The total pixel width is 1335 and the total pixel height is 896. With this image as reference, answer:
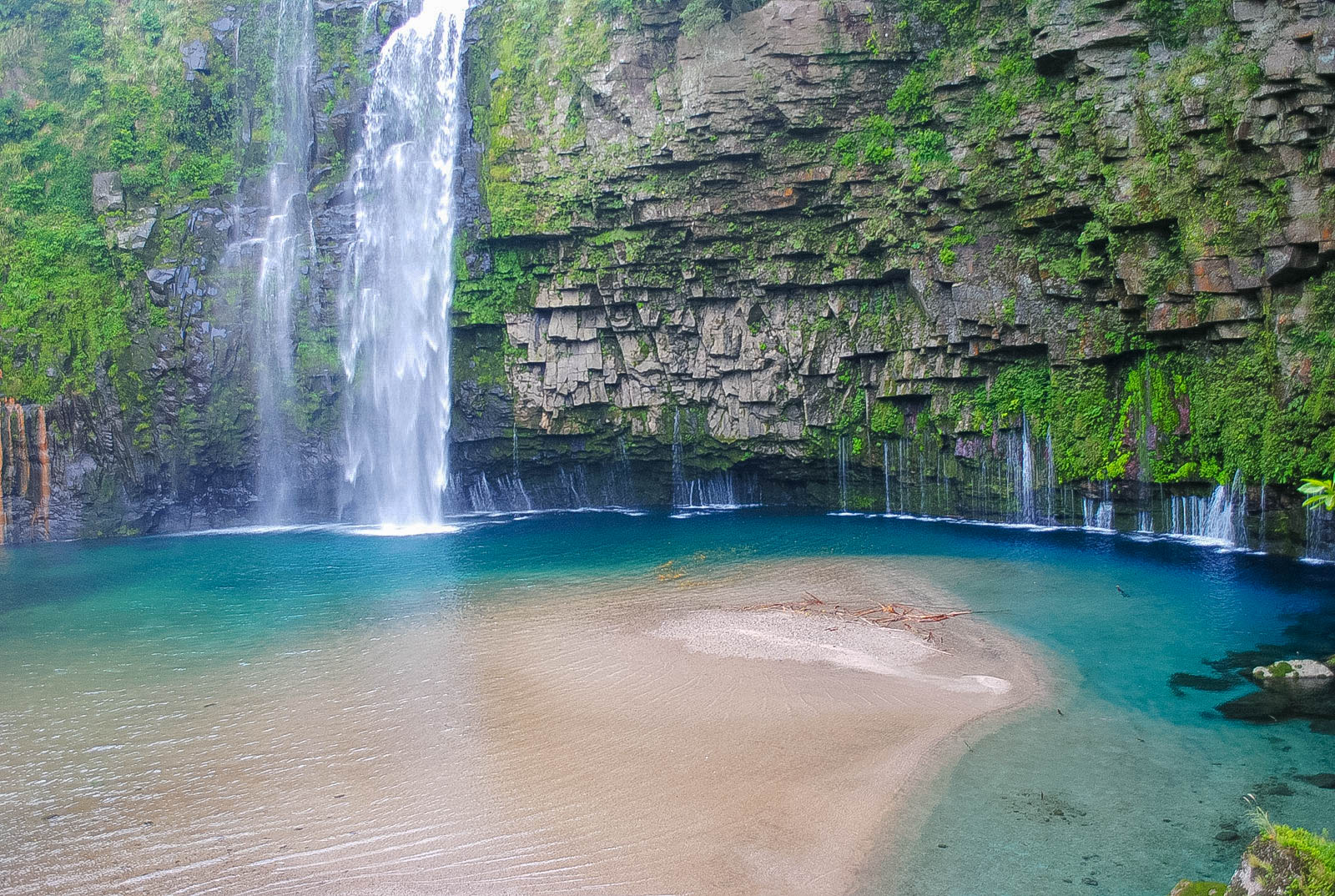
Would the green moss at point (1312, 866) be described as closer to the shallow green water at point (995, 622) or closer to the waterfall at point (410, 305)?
the shallow green water at point (995, 622)

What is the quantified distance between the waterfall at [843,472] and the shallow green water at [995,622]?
155 centimetres

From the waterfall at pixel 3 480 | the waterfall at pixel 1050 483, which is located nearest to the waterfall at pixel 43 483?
the waterfall at pixel 3 480

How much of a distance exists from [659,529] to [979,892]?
63.8 feet

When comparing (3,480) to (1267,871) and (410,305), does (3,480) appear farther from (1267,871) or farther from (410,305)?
(1267,871)

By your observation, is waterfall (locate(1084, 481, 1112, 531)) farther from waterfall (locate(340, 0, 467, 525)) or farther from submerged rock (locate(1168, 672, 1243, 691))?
waterfall (locate(340, 0, 467, 525))

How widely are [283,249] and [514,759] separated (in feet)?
84.6

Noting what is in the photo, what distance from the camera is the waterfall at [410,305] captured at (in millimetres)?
30547

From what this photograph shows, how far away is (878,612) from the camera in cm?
1619

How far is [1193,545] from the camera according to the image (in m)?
21.1

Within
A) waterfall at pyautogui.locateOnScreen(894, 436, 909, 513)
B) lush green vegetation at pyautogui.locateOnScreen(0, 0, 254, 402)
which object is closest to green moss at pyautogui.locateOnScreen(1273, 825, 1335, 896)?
waterfall at pyautogui.locateOnScreen(894, 436, 909, 513)

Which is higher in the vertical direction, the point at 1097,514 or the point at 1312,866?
the point at 1097,514

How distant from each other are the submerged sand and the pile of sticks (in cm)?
31

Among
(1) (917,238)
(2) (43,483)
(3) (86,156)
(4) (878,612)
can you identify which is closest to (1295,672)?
(4) (878,612)

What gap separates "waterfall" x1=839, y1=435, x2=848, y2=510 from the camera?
93.8 ft
